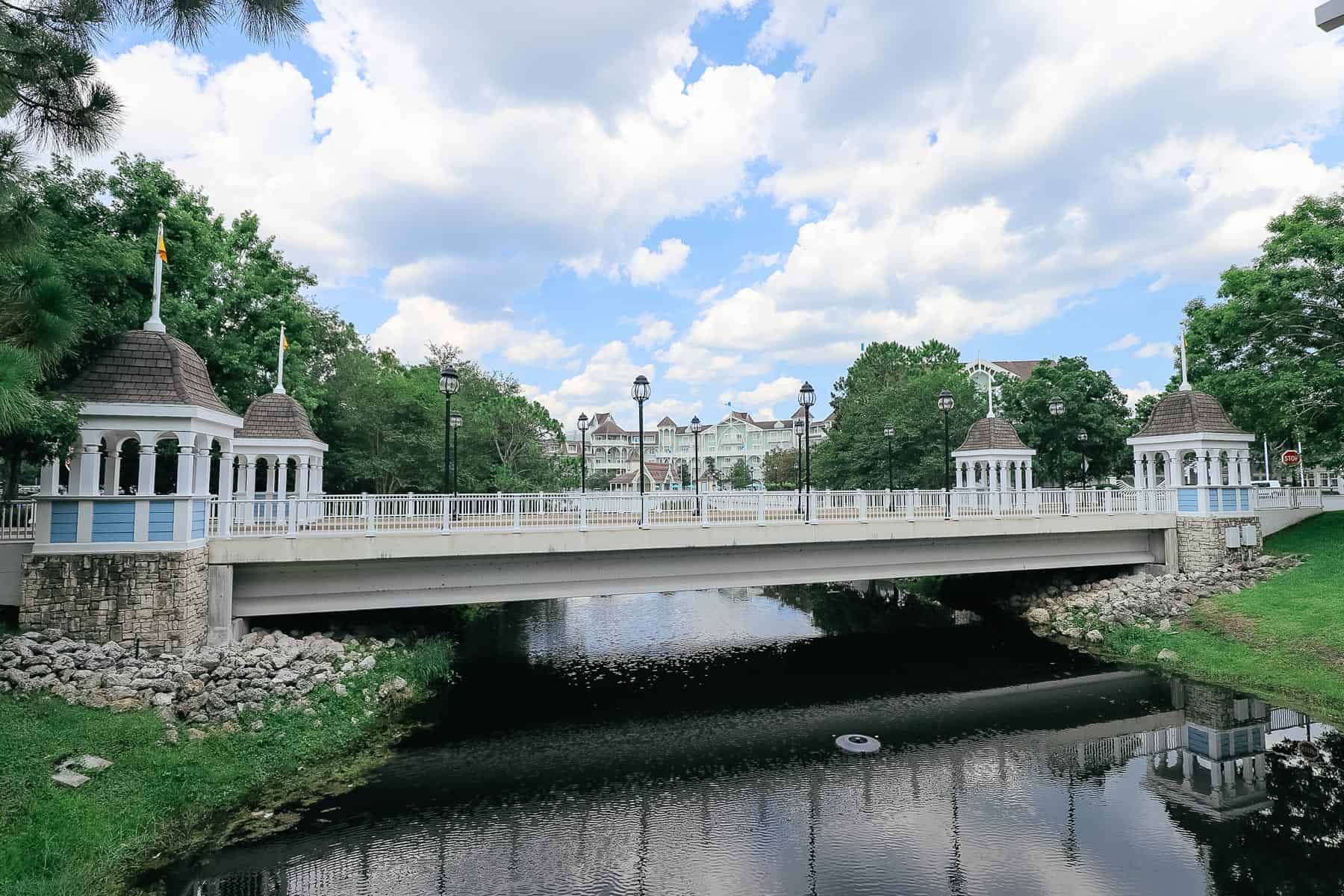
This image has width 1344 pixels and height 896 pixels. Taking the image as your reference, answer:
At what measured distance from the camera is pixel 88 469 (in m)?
12.5

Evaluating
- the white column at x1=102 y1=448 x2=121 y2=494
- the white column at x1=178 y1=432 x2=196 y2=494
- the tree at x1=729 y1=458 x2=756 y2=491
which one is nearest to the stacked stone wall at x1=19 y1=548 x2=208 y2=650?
the white column at x1=178 y1=432 x2=196 y2=494

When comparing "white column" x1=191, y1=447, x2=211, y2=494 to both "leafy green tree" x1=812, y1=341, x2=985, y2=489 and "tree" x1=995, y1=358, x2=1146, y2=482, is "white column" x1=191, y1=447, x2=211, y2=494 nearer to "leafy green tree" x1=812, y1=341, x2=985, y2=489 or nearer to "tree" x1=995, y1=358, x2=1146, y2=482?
"leafy green tree" x1=812, y1=341, x2=985, y2=489

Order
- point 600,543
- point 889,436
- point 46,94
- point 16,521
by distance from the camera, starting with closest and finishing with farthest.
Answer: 1. point 46,94
2. point 16,521
3. point 600,543
4. point 889,436

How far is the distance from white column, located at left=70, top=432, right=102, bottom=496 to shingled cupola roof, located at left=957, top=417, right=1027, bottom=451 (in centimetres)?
2574

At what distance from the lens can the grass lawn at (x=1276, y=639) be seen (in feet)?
46.4

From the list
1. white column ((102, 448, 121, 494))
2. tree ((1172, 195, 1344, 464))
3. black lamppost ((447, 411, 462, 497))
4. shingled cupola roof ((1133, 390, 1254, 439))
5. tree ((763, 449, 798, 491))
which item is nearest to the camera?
white column ((102, 448, 121, 494))

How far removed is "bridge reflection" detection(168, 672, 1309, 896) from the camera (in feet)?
26.9

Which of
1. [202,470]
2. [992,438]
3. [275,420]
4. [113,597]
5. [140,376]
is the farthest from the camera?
[992,438]

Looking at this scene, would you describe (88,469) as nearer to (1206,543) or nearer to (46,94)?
(46,94)

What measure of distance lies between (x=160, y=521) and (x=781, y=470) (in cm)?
6181

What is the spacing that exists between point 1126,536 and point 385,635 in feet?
69.8

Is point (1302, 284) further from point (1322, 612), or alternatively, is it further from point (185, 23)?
point (185, 23)

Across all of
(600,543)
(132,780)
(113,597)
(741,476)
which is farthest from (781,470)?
(132,780)

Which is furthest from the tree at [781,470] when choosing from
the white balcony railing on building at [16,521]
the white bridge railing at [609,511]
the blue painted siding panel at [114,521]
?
the white balcony railing on building at [16,521]
